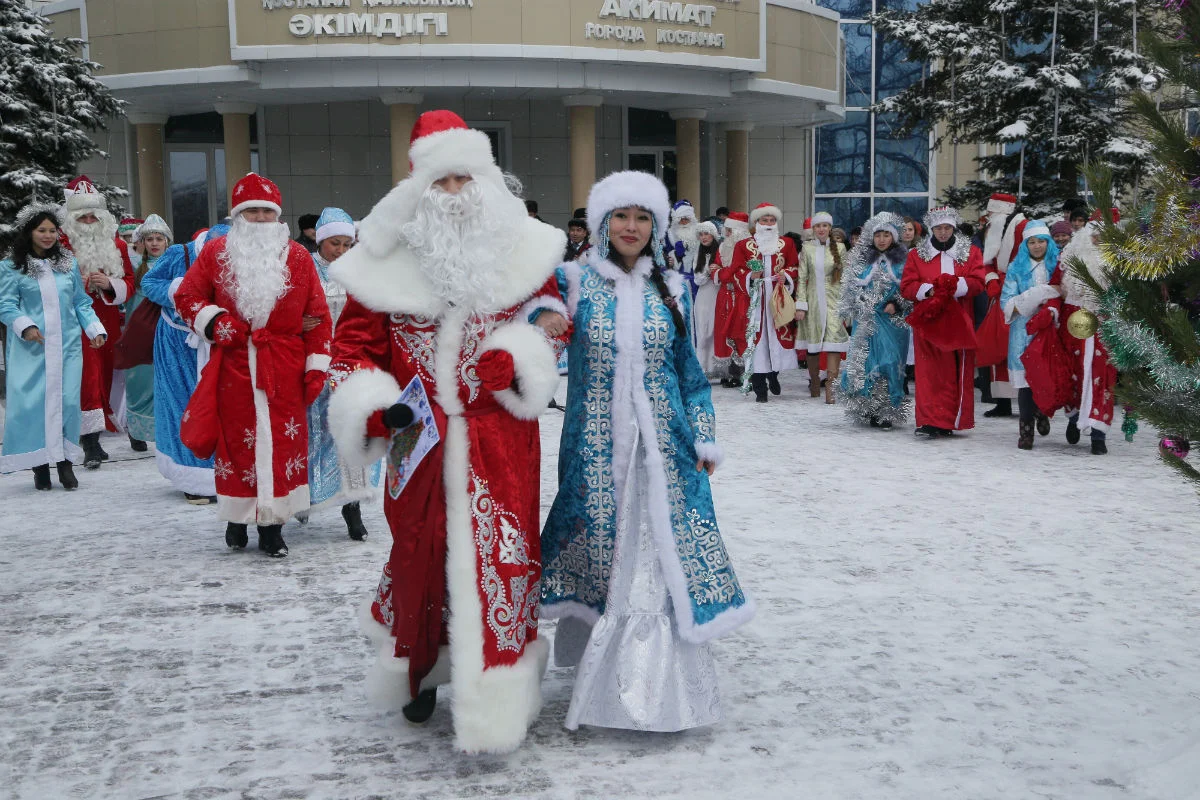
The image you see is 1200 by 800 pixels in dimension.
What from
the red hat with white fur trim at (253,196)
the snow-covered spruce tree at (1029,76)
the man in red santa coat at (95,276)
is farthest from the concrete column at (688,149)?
the red hat with white fur trim at (253,196)

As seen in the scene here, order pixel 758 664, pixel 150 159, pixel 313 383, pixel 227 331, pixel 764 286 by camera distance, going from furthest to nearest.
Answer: pixel 150 159 < pixel 764 286 < pixel 313 383 < pixel 227 331 < pixel 758 664

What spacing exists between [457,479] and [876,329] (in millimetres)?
7724

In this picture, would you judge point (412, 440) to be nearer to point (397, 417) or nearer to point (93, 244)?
point (397, 417)

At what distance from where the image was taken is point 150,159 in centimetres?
2248

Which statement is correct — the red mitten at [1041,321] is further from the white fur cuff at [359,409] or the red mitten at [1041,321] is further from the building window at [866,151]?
the building window at [866,151]

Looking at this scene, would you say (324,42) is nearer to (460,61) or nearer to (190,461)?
(460,61)

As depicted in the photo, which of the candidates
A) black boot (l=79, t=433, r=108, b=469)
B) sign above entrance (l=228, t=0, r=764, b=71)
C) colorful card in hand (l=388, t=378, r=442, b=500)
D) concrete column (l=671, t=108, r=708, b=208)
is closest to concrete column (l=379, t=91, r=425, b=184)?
sign above entrance (l=228, t=0, r=764, b=71)

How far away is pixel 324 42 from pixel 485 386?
16507mm

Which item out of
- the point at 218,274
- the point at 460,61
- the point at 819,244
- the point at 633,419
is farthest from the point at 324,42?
the point at 633,419

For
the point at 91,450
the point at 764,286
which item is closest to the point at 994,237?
the point at 764,286

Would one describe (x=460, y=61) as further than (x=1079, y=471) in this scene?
Yes

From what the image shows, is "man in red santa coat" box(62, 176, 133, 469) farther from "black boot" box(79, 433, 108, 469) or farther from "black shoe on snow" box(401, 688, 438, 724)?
"black shoe on snow" box(401, 688, 438, 724)

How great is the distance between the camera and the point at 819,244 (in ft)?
44.9

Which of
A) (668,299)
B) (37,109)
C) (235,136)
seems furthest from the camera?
(235,136)
